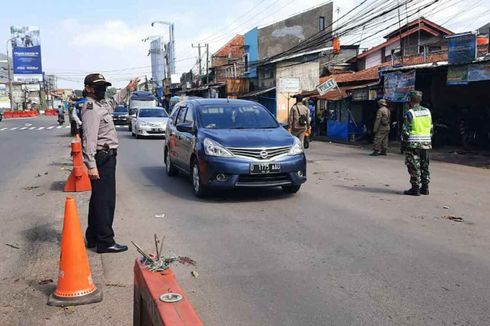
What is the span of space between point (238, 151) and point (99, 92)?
119 inches

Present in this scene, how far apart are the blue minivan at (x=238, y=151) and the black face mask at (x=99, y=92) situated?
285 centimetres

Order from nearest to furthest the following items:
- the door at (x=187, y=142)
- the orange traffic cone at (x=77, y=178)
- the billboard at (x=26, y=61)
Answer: the door at (x=187, y=142) < the orange traffic cone at (x=77, y=178) < the billboard at (x=26, y=61)

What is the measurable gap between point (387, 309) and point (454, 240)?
2399 millimetres

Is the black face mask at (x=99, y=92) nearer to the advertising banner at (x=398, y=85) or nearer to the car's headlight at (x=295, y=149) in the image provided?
the car's headlight at (x=295, y=149)

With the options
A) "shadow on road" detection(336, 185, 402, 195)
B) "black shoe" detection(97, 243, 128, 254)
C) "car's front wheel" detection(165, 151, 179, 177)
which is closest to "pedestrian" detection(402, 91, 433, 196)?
"shadow on road" detection(336, 185, 402, 195)

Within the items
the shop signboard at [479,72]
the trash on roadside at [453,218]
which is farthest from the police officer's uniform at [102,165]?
the shop signboard at [479,72]

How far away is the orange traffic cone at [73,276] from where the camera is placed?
13.9ft

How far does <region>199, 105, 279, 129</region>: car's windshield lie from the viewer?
30.3ft

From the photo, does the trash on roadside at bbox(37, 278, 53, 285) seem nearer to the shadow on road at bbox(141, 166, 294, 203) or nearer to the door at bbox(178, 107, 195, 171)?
the shadow on road at bbox(141, 166, 294, 203)

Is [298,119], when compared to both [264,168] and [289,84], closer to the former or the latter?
[264,168]

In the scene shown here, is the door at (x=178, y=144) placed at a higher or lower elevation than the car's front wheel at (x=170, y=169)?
Answer: higher

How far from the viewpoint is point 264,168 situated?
8102 millimetres

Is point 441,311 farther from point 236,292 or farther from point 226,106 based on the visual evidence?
point 226,106

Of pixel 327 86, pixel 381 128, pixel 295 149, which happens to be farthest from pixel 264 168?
pixel 327 86
